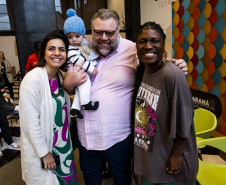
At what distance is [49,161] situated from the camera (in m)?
1.37

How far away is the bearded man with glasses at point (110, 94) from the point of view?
4.36ft

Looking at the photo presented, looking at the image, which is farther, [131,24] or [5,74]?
[5,74]

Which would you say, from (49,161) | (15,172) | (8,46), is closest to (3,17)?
(8,46)

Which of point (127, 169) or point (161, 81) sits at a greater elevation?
point (161, 81)

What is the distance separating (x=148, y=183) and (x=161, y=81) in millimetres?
684

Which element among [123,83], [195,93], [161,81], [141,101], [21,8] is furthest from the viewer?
[21,8]

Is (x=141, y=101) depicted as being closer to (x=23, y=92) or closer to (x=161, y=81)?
(x=161, y=81)

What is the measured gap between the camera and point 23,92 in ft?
4.13

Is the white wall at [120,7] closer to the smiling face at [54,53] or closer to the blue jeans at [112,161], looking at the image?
the smiling face at [54,53]

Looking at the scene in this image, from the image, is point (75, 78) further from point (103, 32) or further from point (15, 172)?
point (15, 172)

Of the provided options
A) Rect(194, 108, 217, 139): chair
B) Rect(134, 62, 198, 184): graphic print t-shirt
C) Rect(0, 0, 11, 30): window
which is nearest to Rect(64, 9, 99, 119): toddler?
Rect(134, 62, 198, 184): graphic print t-shirt

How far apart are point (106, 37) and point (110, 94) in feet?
1.30

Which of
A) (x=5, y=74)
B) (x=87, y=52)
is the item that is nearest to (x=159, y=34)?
(x=87, y=52)

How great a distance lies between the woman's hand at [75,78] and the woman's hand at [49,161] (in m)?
0.51
